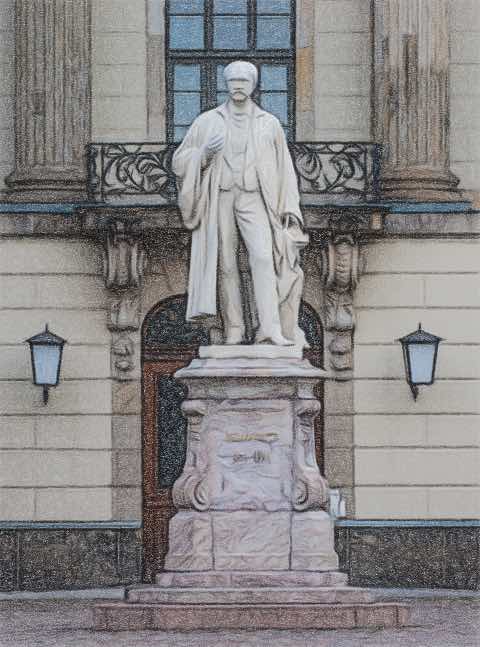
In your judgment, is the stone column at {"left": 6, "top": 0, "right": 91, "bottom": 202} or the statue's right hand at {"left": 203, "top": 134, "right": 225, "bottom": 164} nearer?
the statue's right hand at {"left": 203, "top": 134, "right": 225, "bottom": 164}

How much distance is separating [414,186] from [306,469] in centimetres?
934

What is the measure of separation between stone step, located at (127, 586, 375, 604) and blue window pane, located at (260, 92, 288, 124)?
10.9 metres

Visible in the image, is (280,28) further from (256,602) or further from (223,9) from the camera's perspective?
(256,602)

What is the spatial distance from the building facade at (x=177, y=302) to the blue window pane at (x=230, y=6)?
61.9 inches

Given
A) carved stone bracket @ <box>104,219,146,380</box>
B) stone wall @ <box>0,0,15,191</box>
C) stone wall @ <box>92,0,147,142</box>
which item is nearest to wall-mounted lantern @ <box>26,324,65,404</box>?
carved stone bracket @ <box>104,219,146,380</box>

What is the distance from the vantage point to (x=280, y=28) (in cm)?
3080

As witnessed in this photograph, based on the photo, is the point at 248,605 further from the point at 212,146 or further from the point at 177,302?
the point at 177,302

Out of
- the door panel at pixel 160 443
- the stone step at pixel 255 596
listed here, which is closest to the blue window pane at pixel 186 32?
the door panel at pixel 160 443

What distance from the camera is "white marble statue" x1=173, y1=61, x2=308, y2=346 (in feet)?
70.3

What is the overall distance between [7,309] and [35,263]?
2.01 ft

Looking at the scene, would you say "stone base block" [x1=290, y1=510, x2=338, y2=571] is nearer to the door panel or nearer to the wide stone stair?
the wide stone stair

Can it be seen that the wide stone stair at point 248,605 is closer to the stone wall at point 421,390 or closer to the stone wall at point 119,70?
the stone wall at point 421,390

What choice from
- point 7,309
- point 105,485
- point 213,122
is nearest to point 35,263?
point 7,309

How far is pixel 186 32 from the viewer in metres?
30.8
